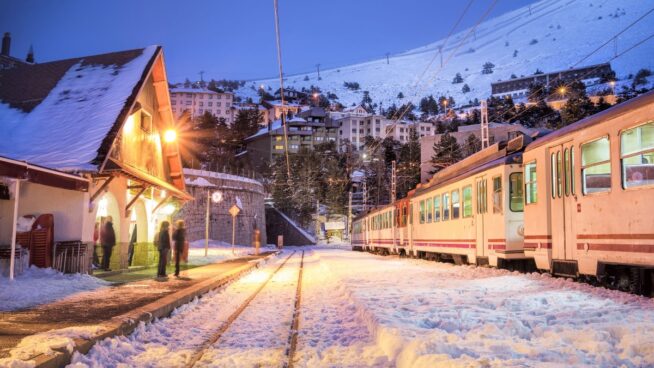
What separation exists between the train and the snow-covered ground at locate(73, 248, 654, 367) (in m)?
0.61

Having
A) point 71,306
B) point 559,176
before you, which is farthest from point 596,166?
point 71,306

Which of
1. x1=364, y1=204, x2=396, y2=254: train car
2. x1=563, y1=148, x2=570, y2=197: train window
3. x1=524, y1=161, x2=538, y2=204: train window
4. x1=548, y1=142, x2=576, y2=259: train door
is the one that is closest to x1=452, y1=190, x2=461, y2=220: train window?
x1=524, y1=161, x2=538, y2=204: train window

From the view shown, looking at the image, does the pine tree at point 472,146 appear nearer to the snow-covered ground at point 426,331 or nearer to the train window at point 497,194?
the train window at point 497,194

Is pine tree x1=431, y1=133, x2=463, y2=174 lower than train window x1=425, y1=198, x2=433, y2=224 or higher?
higher

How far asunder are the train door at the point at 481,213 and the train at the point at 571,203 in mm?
29

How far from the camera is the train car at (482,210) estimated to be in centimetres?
1394

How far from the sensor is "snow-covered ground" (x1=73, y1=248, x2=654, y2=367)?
219 inches

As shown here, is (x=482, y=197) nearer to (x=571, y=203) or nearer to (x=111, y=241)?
(x=571, y=203)

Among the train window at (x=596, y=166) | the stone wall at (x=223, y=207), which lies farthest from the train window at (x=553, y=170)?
the stone wall at (x=223, y=207)

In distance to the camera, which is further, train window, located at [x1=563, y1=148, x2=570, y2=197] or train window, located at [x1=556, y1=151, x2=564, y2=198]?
train window, located at [x1=556, y1=151, x2=564, y2=198]

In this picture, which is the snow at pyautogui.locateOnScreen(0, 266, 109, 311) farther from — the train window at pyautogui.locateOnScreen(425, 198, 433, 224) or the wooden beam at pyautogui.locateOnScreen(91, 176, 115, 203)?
the train window at pyautogui.locateOnScreen(425, 198, 433, 224)

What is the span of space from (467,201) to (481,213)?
1560 mm

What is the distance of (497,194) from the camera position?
14.6m

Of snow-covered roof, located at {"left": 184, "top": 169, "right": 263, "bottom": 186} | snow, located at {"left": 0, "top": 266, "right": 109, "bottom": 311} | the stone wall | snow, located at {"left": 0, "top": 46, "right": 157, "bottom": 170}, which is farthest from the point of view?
snow-covered roof, located at {"left": 184, "top": 169, "right": 263, "bottom": 186}
